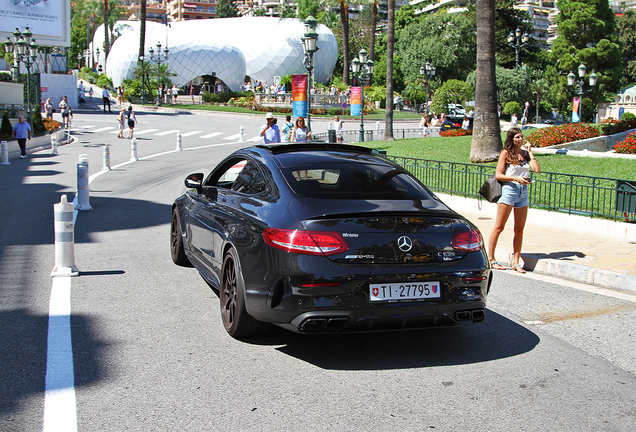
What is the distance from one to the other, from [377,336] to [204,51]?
3807 inches

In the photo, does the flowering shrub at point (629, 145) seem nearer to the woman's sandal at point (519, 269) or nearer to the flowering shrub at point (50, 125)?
the woman's sandal at point (519, 269)

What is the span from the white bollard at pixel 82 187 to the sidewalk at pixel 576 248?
25.0 ft

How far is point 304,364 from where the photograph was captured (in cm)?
476

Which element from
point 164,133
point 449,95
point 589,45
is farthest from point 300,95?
point 589,45

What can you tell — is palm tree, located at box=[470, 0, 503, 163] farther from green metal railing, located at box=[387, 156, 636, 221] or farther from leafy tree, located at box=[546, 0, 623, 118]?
leafy tree, located at box=[546, 0, 623, 118]

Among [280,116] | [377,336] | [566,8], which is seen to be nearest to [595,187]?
[377,336]

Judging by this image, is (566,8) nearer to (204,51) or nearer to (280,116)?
(280,116)

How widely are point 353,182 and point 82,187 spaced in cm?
885

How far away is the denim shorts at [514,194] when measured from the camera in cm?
805

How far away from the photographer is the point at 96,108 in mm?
60719

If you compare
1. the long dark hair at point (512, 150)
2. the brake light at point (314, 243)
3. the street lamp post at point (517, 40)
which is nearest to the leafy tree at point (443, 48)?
the street lamp post at point (517, 40)

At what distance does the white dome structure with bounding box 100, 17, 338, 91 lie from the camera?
313 feet

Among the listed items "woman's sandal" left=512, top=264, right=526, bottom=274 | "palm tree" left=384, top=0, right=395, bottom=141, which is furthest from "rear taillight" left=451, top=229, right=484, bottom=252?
"palm tree" left=384, top=0, right=395, bottom=141

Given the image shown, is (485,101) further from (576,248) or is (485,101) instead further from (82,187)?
(82,187)
